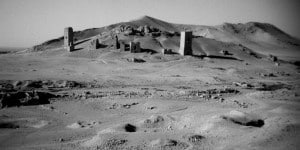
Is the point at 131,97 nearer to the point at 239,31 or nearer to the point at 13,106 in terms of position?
the point at 13,106

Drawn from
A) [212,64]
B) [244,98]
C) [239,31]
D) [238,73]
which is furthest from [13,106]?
[239,31]

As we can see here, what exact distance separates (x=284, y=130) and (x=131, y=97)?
373 inches

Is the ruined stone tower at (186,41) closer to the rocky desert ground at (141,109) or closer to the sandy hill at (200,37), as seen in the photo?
the sandy hill at (200,37)

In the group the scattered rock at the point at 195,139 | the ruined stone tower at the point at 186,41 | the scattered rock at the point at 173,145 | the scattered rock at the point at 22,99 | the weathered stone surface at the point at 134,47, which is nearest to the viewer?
the scattered rock at the point at 173,145

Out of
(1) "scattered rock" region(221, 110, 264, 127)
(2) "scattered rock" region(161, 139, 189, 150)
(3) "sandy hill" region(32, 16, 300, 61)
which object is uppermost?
(3) "sandy hill" region(32, 16, 300, 61)

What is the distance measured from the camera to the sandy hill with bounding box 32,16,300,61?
4150 centimetres

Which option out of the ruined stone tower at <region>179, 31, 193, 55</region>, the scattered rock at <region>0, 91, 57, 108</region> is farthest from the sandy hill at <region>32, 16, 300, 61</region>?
the scattered rock at <region>0, 91, 57, 108</region>

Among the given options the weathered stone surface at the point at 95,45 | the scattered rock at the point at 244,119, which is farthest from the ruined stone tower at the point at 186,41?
the scattered rock at the point at 244,119

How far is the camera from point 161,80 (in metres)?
22.7

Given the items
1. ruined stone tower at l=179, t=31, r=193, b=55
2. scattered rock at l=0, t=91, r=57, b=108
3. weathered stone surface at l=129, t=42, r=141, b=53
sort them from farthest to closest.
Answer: weathered stone surface at l=129, t=42, r=141, b=53 → ruined stone tower at l=179, t=31, r=193, b=55 → scattered rock at l=0, t=91, r=57, b=108

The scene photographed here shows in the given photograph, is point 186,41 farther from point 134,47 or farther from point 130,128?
point 130,128

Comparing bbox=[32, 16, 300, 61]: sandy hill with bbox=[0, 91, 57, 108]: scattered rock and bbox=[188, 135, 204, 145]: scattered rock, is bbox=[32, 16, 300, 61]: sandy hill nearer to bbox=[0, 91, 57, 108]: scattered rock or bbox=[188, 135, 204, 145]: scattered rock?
bbox=[0, 91, 57, 108]: scattered rock

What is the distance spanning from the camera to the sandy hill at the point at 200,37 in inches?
1634

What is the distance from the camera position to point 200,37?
47.9 meters
